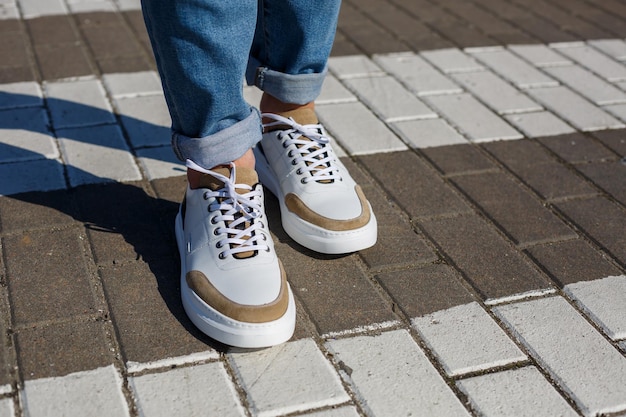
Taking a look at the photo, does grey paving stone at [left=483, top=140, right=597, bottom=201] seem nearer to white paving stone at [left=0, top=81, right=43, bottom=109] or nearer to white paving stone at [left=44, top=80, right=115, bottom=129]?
white paving stone at [left=44, top=80, right=115, bottom=129]

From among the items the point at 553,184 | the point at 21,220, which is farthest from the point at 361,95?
the point at 21,220

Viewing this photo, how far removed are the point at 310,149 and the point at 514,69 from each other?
5.35 ft

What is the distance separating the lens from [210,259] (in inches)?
67.5

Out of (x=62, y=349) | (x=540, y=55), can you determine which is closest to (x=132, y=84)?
(x=62, y=349)

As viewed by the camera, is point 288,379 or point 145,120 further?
point 145,120

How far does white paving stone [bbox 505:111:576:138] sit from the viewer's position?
9.10 ft

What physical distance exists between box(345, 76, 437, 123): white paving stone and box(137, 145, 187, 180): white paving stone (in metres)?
0.87

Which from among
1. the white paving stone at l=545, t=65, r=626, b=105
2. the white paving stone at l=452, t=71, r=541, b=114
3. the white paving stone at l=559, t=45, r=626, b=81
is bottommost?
the white paving stone at l=452, t=71, r=541, b=114

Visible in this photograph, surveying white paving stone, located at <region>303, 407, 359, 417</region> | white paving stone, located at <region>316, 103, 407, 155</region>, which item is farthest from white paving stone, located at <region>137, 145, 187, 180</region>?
white paving stone, located at <region>303, 407, 359, 417</region>

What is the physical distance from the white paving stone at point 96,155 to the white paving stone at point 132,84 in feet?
1.04

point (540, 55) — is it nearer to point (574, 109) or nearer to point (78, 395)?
point (574, 109)

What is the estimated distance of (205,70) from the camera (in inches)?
62.2

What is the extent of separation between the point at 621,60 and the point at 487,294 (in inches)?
87.2

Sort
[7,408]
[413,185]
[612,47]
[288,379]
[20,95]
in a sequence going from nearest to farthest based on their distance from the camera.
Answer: [7,408]
[288,379]
[413,185]
[20,95]
[612,47]
